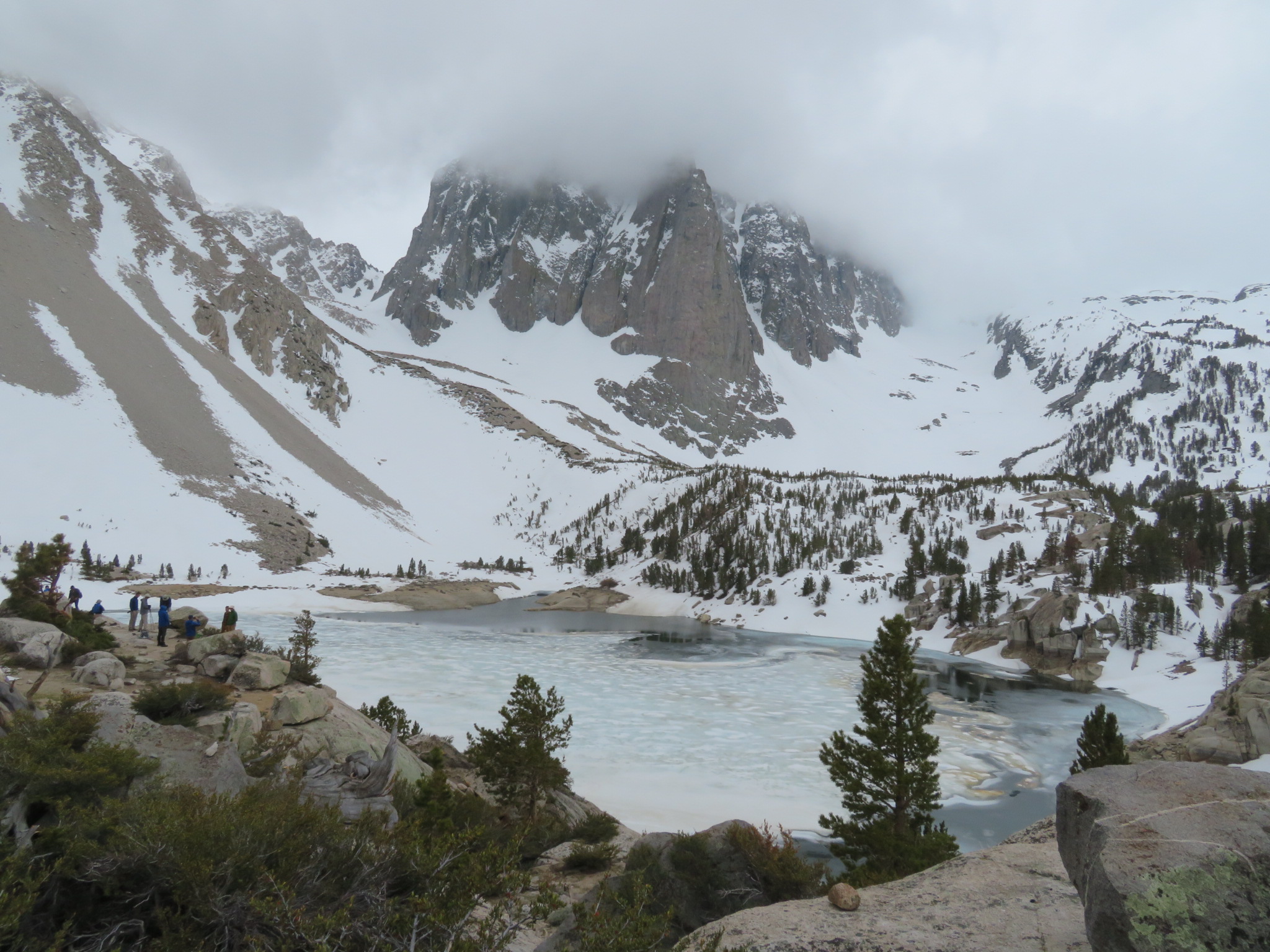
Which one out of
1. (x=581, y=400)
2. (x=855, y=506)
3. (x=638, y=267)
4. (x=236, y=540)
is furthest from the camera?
(x=638, y=267)

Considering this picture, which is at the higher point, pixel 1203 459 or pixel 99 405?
pixel 1203 459

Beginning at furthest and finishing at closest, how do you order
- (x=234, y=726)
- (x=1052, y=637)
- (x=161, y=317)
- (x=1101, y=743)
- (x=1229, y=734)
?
(x=161, y=317) → (x=1052, y=637) → (x=1229, y=734) → (x=1101, y=743) → (x=234, y=726)

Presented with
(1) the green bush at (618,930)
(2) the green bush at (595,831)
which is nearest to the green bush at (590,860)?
(2) the green bush at (595,831)

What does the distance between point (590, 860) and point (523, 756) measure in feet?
10.2

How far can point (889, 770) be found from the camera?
443 inches

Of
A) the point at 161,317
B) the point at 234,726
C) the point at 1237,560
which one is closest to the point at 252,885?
the point at 234,726

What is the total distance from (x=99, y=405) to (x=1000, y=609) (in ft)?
244

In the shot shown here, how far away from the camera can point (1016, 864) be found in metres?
5.63

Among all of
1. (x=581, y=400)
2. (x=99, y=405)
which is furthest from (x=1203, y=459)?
(x=99, y=405)

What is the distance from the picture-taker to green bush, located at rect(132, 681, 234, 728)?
384 inches

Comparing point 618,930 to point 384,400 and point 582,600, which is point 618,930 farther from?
point 384,400

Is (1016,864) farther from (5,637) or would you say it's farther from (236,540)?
(236,540)

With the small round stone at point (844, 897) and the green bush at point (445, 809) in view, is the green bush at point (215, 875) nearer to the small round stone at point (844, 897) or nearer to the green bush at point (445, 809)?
the green bush at point (445, 809)

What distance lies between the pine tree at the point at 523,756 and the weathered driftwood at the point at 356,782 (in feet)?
9.00
